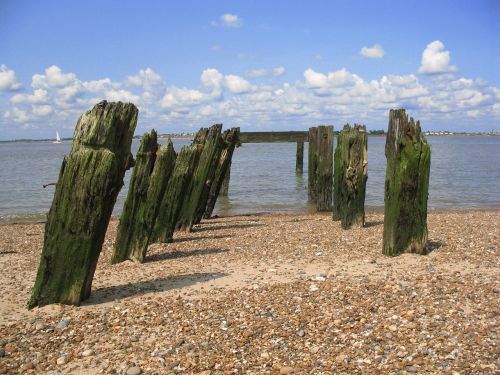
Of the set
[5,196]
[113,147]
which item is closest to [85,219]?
[113,147]

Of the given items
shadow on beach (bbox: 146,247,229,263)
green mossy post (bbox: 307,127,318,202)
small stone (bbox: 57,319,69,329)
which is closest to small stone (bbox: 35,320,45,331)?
small stone (bbox: 57,319,69,329)

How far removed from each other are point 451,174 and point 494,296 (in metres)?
27.0

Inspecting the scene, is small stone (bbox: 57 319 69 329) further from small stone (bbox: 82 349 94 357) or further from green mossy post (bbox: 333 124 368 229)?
green mossy post (bbox: 333 124 368 229)

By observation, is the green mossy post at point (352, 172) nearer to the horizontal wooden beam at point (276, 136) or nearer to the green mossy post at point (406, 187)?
the green mossy post at point (406, 187)

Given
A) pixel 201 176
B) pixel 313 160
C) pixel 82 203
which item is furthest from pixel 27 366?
pixel 313 160

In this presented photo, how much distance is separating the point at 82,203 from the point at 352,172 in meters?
6.42

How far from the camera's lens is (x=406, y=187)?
7652 millimetres

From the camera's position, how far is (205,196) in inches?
511

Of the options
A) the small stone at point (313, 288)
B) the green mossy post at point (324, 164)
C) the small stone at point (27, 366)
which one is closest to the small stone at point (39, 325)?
the small stone at point (27, 366)

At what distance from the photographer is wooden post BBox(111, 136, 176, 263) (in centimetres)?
851

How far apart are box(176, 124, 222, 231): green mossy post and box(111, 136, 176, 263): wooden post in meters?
3.20

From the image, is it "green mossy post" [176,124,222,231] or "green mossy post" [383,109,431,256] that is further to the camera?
"green mossy post" [176,124,222,231]

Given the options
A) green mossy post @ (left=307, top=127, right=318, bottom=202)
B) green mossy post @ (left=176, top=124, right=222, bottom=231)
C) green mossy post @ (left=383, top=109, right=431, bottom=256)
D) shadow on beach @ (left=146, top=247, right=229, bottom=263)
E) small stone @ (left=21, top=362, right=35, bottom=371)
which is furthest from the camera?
green mossy post @ (left=307, top=127, right=318, bottom=202)

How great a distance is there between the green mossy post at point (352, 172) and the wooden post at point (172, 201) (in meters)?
3.03
